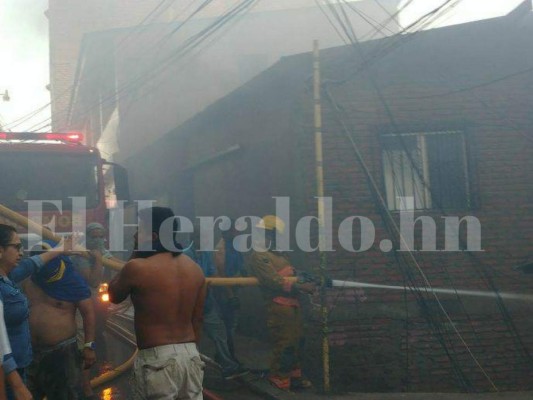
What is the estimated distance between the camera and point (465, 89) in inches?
313

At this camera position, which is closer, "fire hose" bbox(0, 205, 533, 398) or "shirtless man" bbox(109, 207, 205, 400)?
"shirtless man" bbox(109, 207, 205, 400)

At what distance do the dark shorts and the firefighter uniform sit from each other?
2.38 m

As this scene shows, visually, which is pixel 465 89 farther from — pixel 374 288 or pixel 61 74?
pixel 61 74

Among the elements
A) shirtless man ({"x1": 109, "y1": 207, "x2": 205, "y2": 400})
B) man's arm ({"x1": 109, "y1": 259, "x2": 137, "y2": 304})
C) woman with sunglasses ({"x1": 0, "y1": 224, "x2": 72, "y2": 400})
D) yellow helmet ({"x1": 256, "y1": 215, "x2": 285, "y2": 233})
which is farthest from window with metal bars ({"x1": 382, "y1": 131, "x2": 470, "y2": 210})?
woman with sunglasses ({"x1": 0, "y1": 224, "x2": 72, "y2": 400})

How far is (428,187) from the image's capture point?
25.8ft

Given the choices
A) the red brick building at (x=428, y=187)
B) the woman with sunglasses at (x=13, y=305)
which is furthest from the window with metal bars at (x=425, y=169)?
the woman with sunglasses at (x=13, y=305)

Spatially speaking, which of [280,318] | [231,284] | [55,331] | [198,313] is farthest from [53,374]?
[280,318]

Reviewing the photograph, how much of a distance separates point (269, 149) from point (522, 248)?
12.4 feet

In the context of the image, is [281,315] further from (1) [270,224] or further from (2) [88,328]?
(2) [88,328]

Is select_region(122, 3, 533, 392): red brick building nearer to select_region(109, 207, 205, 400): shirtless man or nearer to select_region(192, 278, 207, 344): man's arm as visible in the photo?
select_region(192, 278, 207, 344): man's arm

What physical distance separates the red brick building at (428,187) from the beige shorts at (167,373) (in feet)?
13.5

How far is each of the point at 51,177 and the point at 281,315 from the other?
13.2 feet

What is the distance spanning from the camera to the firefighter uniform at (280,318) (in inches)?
251

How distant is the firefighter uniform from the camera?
6.38 m
